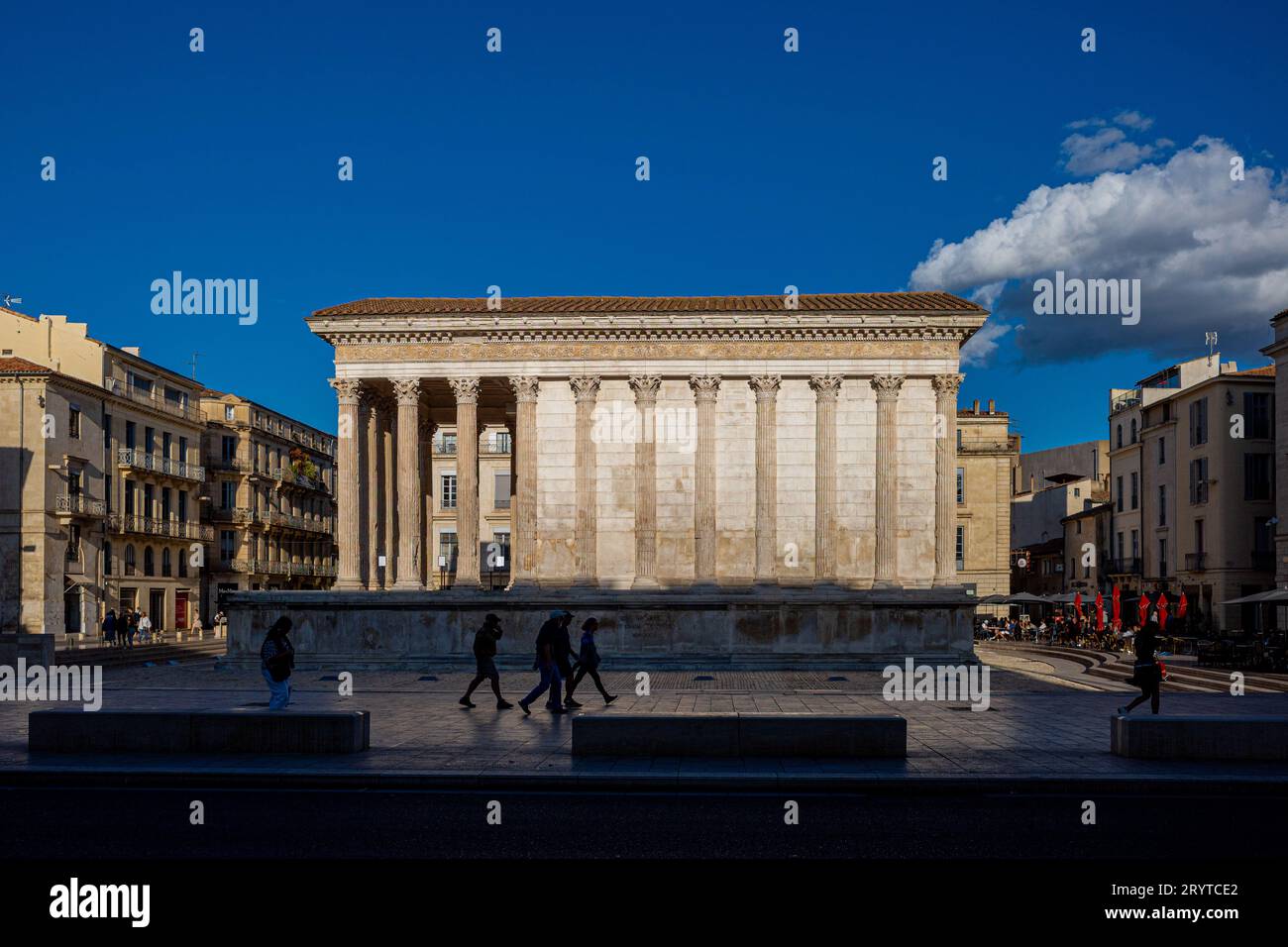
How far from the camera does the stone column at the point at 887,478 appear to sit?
42156 millimetres

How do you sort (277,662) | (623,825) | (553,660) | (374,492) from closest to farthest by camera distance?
(623,825) → (277,662) → (553,660) → (374,492)

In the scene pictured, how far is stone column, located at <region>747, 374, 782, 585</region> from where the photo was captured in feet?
140

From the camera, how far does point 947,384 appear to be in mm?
42625

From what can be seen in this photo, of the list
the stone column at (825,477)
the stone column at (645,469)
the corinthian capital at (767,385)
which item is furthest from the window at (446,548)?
the stone column at (825,477)

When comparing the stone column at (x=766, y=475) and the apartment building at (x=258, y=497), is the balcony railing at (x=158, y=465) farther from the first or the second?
the stone column at (x=766, y=475)

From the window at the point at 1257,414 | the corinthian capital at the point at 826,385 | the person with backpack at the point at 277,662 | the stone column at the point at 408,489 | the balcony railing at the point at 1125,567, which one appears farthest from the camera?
the balcony railing at the point at 1125,567

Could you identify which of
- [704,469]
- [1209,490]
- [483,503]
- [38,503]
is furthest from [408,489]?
[1209,490]

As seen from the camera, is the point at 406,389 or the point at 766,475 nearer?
the point at 766,475

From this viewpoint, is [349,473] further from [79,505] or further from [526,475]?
[79,505]

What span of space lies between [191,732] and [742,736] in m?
7.45

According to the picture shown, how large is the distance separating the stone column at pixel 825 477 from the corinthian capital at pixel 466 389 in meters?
12.1

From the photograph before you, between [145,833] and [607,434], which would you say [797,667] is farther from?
[145,833]

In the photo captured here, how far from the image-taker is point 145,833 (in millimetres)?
11352
